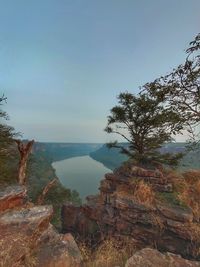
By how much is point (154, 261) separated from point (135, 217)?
8252 millimetres

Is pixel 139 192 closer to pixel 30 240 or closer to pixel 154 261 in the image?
pixel 154 261

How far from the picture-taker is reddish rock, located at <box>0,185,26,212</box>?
6.57 m

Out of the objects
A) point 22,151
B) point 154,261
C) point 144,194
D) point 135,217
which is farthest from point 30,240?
point 144,194

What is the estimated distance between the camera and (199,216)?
1233cm

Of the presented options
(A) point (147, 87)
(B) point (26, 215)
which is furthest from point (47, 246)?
(A) point (147, 87)

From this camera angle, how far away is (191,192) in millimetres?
14148

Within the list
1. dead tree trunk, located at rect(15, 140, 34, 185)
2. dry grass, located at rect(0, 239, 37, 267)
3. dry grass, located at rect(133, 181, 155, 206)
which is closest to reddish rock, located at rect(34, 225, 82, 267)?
dry grass, located at rect(0, 239, 37, 267)

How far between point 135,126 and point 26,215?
14.7 m

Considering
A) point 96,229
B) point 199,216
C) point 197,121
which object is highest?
point 197,121

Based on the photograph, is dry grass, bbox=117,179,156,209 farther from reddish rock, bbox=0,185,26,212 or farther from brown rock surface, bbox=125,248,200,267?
reddish rock, bbox=0,185,26,212

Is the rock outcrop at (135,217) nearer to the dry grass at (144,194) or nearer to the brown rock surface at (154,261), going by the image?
the dry grass at (144,194)

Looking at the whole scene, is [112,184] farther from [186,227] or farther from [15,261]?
[15,261]

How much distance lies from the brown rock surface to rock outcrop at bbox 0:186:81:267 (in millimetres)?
1322

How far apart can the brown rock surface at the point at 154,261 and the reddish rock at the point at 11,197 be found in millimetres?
3752
